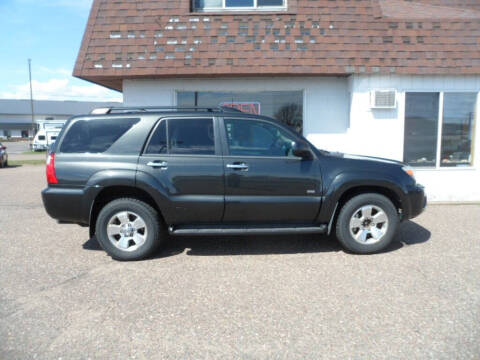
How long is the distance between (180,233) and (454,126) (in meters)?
6.83

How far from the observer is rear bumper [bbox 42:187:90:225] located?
4.71 meters

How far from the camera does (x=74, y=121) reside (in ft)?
16.2

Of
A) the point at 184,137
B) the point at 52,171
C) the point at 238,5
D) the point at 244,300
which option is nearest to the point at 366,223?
the point at 244,300

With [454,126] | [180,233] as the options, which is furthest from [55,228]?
[454,126]

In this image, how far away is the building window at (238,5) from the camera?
8.67 metres

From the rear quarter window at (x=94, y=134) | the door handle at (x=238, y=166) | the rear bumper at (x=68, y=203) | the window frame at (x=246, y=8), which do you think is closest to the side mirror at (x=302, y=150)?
the door handle at (x=238, y=166)

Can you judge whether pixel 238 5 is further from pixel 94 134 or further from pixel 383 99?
pixel 94 134

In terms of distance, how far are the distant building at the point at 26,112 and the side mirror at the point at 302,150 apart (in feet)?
252

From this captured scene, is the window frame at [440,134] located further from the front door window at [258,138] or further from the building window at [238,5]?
the front door window at [258,138]

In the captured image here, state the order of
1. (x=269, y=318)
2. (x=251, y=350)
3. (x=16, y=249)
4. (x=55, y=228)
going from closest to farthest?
(x=251, y=350)
(x=269, y=318)
(x=16, y=249)
(x=55, y=228)

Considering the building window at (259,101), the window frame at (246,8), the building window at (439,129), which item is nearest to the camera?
the building window at (439,129)

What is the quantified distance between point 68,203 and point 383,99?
6371 mm

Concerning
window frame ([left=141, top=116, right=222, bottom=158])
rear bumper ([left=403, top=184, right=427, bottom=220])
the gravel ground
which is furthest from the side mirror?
rear bumper ([left=403, top=184, right=427, bottom=220])

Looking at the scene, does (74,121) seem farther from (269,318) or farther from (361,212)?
(361,212)
